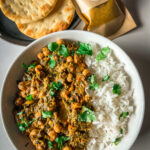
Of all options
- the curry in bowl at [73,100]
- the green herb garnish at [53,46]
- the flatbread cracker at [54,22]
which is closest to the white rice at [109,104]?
the curry in bowl at [73,100]

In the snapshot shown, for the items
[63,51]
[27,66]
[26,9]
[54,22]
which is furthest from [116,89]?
[26,9]

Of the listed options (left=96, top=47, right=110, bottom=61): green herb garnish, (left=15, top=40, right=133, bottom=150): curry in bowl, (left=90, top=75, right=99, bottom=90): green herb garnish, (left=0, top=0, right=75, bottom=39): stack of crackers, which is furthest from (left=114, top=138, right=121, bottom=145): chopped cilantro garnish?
(left=0, top=0, right=75, bottom=39): stack of crackers

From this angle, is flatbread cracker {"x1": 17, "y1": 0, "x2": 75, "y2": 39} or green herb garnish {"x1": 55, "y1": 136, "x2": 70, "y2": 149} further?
flatbread cracker {"x1": 17, "y1": 0, "x2": 75, "y2": 39}

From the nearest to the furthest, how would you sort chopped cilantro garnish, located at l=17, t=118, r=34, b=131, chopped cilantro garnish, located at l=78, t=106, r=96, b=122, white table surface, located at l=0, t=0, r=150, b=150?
chopped cilantro garnish, located at l=78, t=106, r=96, b=122
chopped cilantro garnish, located at l=17, t=118, r=34, b=131
white table surface, located at l=0, t=0, r=150, b=150

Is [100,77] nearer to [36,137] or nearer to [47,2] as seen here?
[36,137]

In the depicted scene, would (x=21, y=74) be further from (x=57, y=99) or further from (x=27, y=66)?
(x=57, y=99)

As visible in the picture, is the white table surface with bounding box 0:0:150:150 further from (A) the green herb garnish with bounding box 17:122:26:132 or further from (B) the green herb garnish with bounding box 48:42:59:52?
(B) the green herb garnish with bounding box 48:42:59:52
